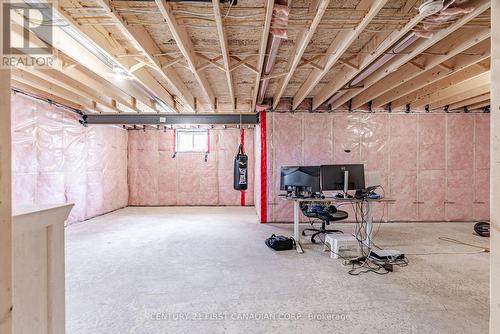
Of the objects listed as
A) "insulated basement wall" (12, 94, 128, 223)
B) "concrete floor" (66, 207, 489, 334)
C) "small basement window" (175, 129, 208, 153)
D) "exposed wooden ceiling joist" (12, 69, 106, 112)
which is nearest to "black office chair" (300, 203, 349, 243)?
"concrete floor" (66, 207, 489, 334)

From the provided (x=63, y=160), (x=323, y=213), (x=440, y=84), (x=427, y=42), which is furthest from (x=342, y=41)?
(x=63, y=160)

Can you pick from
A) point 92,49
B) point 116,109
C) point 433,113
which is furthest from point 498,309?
point 116,109

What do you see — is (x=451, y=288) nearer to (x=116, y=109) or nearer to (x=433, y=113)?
(x=433, y=113)

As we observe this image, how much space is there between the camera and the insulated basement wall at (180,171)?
741 cm

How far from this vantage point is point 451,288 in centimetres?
235

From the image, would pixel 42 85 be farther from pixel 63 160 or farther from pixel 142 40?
pixel 142 40

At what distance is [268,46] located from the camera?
2.79 metres

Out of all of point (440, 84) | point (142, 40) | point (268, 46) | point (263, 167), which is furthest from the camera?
point (263, 167)

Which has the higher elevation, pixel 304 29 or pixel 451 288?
pixel 304 29

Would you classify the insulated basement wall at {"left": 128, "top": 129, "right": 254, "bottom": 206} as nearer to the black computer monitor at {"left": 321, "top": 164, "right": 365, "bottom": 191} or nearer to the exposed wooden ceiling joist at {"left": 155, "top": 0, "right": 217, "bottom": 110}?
the black computer monitor at {"left": 321, "top": 164, "right": 365, "bottom": 191}

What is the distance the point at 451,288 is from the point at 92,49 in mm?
4292

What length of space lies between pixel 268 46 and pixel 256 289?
2.51 meters

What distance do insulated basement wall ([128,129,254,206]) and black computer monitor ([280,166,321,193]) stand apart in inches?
139

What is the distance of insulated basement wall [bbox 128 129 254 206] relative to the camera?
7414 millimetres
